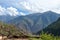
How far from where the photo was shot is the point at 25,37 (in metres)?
28.6

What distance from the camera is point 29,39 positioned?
91.9 ft

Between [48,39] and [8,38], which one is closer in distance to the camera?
[8,38]

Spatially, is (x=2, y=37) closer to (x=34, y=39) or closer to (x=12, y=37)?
(x=12, y=37)

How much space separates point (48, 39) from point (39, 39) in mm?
7587

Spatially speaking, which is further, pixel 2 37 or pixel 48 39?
pixel 48 39

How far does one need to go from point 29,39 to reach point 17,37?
1717 mm

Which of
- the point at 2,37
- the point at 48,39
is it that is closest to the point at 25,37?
the point at 2,37

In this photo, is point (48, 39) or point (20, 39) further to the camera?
point (48, 39)

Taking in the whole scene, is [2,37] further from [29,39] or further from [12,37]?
[29,39]

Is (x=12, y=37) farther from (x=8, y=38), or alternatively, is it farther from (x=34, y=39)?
(x=34, y=39)

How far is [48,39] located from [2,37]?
1067cm

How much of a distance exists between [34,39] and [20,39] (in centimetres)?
199

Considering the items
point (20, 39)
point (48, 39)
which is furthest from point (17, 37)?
point (48, 39)

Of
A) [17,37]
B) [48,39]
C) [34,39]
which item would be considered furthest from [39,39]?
[48,39]
